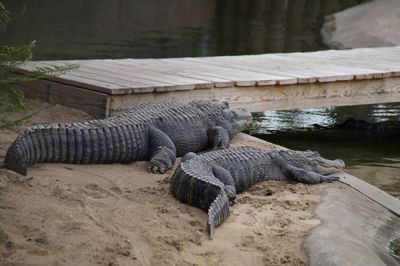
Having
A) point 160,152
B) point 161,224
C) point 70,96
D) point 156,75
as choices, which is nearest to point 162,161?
point 160,152

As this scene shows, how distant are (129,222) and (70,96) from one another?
2605 millimetres

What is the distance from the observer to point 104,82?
623cm

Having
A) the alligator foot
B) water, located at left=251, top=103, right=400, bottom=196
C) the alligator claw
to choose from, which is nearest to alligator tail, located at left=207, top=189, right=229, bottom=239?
the alligator foot

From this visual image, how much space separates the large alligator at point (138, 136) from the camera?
4.58 meters

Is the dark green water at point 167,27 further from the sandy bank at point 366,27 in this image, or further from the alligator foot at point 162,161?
the alligator foot at point 162,161

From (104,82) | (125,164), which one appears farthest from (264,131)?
(125,164)

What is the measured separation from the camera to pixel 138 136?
5.16 m

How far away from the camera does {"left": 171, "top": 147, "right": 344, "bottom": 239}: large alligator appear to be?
163 inches

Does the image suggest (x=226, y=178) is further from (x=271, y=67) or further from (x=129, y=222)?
(x=271, y=67)

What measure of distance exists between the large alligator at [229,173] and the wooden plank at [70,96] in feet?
4.18

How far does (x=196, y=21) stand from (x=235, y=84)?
10.6 m

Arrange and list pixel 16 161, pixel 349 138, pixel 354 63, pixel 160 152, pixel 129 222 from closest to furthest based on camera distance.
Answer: pixel 129 222 < pixel 16 161 < pixel 160 152 < pixel 349 138 < pixel 354 63

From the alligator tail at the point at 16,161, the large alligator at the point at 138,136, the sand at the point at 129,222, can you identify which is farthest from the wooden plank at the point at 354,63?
the alligator tail at the point at 16,161

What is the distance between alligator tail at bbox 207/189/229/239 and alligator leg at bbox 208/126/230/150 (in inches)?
59.3
